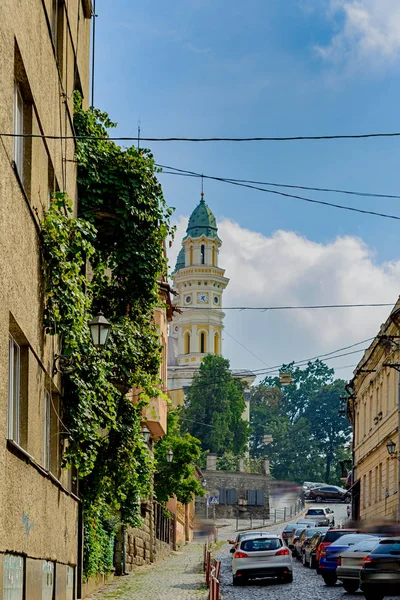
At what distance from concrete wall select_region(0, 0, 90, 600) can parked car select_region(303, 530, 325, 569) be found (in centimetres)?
1848

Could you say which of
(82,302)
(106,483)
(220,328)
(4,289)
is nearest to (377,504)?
(106,483)

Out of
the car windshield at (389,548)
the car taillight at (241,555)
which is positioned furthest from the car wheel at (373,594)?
the car taillight at (241,555)

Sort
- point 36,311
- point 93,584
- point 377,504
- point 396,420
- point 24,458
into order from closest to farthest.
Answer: point 24,458 < point 36,311 < point 93,584 < point 396,420 < point 377,504

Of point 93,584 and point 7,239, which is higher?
Result: point 7,239

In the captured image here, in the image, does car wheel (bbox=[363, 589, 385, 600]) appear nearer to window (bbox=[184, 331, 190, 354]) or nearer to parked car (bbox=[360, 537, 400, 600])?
parked car (bbox=[360, 537, 400, 600])

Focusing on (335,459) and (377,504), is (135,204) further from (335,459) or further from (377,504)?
(335,459)

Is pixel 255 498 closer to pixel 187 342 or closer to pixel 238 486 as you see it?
pixel 238 486

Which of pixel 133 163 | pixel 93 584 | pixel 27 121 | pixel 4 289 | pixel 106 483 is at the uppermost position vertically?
pixel 133 163

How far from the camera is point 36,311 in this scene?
Answer: 46.9 ft

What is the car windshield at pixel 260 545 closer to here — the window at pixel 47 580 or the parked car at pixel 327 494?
the window at pixel 47 580

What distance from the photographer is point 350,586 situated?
2562cm

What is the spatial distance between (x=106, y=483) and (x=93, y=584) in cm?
439

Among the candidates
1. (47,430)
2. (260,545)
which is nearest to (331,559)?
(260,545)

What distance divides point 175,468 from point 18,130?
3680cm
